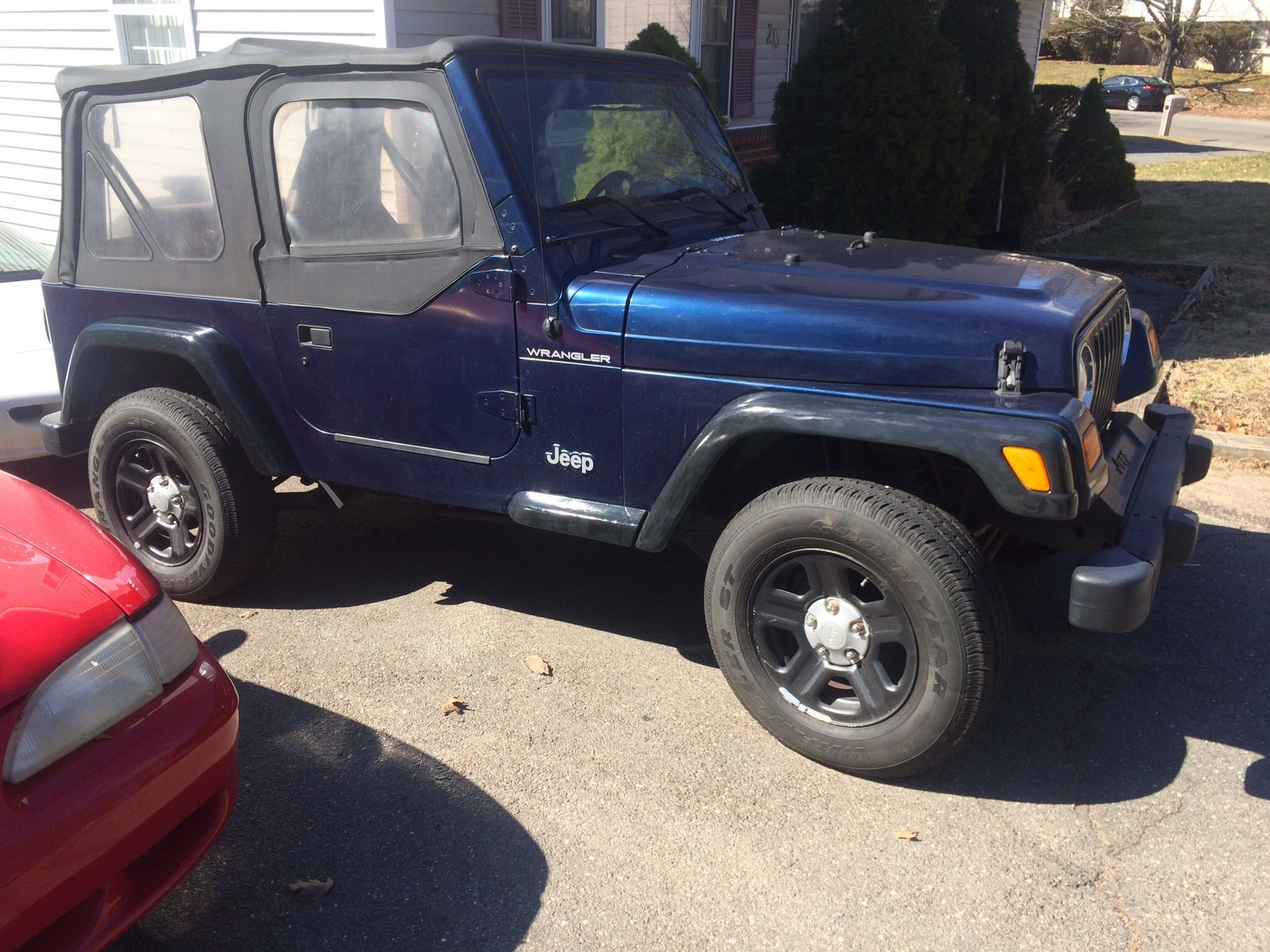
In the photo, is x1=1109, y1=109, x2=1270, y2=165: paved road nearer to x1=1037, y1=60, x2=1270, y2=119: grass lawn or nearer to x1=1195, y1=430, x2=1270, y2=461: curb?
x1=1037, y1=60, x2=1270, y2=119: grass lawn

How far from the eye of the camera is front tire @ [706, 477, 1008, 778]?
2834mm

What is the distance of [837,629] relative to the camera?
305cm

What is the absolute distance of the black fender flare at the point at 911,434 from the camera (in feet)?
8.80

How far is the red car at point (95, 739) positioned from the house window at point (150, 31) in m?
7.56

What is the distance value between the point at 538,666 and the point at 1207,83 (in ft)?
154

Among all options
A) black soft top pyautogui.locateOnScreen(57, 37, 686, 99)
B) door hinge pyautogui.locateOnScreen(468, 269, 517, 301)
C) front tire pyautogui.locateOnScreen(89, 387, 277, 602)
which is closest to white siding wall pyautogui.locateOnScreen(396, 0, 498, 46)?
black soft top pyautogui.locateOnScreen(57, 37, 686, 99)

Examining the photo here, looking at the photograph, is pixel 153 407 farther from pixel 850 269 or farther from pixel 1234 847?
pixel 1234 847

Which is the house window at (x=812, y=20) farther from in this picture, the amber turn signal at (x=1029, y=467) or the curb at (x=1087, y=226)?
the amber turn signal at (x=1029, y=467)

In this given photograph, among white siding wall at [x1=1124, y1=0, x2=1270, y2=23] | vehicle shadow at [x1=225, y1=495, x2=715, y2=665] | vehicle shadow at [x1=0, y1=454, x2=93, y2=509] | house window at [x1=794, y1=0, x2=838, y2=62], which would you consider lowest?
vehicle shadow at [x1=0, y1=454, x2=93, y2=509]

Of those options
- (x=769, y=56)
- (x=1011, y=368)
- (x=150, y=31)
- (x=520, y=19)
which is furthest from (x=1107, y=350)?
(x=150, y=31)

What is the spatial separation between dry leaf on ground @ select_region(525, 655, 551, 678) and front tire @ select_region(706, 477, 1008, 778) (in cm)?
74

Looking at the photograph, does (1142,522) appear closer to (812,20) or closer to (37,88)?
(812,20)

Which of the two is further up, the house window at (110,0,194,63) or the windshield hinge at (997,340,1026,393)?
the house window at (110,0,194,63)

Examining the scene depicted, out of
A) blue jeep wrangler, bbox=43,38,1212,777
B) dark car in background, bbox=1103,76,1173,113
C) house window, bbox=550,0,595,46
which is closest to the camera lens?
blue jeep wrangler, bbox=43,38,1212,777
